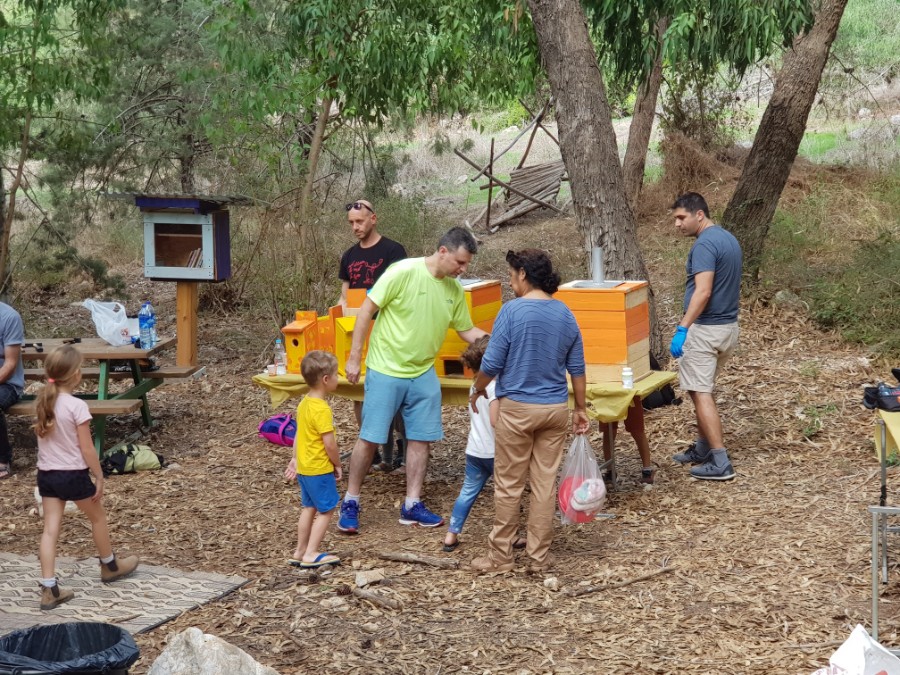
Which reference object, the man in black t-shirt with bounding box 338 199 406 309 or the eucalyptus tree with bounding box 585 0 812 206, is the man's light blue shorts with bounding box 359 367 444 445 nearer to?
the man in black t-shirt with bounding box 338 199 406 309

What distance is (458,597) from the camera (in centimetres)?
525

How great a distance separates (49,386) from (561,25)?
5.24 m

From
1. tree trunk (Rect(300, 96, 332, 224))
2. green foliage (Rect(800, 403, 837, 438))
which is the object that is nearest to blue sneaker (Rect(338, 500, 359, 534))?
green foliage (Rect(800, 403, 837, 438))

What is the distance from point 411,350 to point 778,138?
631cm

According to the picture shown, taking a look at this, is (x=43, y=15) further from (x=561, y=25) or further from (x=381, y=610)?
(x=381, y=610)

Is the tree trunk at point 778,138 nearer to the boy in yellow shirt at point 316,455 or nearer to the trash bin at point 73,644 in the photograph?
the boy in yellow shirt at point 316,455

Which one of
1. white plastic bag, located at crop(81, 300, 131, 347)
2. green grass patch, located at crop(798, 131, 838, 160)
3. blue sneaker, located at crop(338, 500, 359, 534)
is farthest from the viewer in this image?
green grass patch, located at crop(798, 131, 838, 160)

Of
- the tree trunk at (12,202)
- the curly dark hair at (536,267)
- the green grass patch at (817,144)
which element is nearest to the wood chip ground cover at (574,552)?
the curly dark hair at (536,267)

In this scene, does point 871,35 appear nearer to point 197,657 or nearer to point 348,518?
point 348,518

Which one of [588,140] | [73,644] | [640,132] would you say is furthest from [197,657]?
[640,132]

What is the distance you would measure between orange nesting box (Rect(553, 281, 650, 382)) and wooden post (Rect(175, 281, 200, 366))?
14.3 ft

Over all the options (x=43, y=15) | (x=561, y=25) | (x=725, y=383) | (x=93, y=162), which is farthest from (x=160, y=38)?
(x=725, y=383)

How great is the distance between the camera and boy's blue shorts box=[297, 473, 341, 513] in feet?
18.1

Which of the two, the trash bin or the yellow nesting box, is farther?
the yellow nesting box
